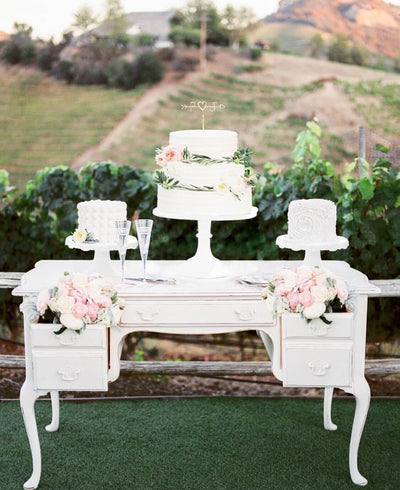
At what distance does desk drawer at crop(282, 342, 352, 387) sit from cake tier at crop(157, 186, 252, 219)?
65 cm

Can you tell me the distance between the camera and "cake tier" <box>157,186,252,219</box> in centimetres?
318

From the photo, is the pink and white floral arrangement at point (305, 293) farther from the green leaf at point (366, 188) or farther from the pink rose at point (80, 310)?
the green leaf at point (366, 188)

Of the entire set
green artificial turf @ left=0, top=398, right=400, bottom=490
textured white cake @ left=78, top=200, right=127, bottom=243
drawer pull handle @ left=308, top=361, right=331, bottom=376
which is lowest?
green artificial turf @ left=0, top=398, right=400, bottom=490

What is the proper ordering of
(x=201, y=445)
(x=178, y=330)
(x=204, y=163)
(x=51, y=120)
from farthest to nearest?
(x=51, y=120) < (x=201, y=445) < (x=204, y=163) < (x=178, y=330)

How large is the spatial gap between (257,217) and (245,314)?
1389 mm

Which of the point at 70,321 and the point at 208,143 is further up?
the point at 208,143

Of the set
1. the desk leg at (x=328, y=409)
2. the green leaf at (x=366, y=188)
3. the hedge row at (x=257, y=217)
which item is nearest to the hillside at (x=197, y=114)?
the hedge row at (x=257, y=217)

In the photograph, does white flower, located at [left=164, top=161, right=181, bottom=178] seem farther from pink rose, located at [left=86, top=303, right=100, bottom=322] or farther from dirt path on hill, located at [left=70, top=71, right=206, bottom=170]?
dirt path on hill, located at [left=70, top=71, right=206, bottom=170]

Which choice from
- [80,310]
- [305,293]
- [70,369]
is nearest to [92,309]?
[80,310]

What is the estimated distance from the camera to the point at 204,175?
317cm

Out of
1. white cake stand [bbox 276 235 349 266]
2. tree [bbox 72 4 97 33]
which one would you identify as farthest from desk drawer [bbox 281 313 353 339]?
tree [bbox 72 4 97 33]

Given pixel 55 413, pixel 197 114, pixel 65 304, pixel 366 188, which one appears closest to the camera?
→ pixel 65 304

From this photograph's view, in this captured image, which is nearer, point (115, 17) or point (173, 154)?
point (173, 154)

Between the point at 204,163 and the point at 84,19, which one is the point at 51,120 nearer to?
the point at 84,19
